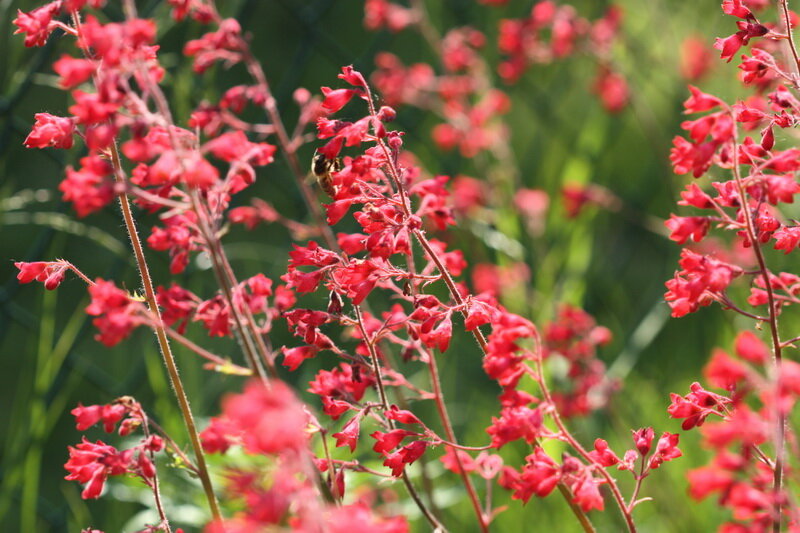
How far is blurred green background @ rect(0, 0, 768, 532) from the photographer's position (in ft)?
7.82

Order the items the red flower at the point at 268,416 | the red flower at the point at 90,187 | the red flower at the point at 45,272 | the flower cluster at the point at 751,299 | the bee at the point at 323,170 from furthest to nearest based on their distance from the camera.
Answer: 1. the bee at the point at 323,170
2. the red flower at the point at 45,272
3. the red flower at the point at 90,187
4. the flower cluster at the point at 751,299
5. the red flower at the point at 268,416

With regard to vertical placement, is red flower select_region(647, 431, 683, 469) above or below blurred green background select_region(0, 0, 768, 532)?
above

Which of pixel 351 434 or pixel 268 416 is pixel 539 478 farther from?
pixel 268 416

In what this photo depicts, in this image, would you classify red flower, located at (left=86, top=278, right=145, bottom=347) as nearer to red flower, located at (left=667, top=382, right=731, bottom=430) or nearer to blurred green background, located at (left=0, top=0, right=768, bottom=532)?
red flower, located at (left=667, top=382, right=731, bottom=430)

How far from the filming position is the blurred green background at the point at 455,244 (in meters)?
2.38

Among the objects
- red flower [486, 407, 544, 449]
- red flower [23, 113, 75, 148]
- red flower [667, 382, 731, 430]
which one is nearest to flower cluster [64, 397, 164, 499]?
red flower [23, 113, 75, 148]

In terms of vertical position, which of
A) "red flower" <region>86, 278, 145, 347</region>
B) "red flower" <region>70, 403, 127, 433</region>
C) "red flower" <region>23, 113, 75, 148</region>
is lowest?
"red flower" <region>70, 403, 127, 433</region>

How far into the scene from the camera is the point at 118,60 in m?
0.97

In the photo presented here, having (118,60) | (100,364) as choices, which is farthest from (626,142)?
(118,60)

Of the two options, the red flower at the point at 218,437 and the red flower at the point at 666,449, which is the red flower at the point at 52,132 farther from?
the red flower at the point at 666,449

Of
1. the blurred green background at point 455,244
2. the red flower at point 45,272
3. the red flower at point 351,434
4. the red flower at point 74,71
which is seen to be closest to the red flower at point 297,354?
the red flower at point 351,434

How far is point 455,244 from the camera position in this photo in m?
3.90

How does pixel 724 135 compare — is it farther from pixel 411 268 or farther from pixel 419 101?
pixel 419 101

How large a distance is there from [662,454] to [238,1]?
2.62 metres
